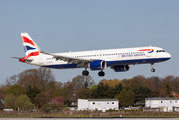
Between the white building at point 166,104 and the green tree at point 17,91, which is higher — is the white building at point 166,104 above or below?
below

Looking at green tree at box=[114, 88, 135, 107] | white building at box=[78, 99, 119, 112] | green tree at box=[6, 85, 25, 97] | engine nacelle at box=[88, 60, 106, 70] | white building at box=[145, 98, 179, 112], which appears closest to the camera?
engine nacelle at box=[88, 60, 106, 70]

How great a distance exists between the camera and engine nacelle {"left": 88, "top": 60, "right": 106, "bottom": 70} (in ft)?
183

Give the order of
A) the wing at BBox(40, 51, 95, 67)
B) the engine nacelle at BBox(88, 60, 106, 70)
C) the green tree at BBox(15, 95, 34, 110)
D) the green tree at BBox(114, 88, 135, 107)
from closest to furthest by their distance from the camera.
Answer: the engine nacelle at BBox(88, 60, 106, 70), the wing at BBox(40, 51, 95, 67), the green tree at BBox(15, 95, 34, 110), the green tree at BBox(114, 88, 135, 107)

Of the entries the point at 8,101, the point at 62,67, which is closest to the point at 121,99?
the point at 8,101

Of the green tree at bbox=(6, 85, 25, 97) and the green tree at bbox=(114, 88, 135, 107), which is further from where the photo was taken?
the green tree at bbox=(6, 85, 25, 97)

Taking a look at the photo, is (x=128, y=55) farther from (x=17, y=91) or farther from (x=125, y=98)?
(x=17, y=91)

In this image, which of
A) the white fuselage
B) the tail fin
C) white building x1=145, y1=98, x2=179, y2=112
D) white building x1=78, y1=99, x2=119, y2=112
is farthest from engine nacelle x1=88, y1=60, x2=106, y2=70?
white building x1=78, y1=99, x2=119, y2=112

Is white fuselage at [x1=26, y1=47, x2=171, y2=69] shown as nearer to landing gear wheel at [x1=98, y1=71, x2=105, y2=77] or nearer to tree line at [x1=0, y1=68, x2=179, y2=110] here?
landing gear wheel at [x1=98, y1=71, x2=105, y2=77]

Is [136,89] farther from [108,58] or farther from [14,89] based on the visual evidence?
[108,58]

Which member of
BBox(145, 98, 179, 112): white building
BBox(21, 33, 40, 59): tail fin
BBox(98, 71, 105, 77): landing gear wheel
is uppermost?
BBox(21, 33, 40, 59): tail fin

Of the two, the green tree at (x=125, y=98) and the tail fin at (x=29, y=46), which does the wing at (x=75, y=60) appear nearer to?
the tail fin at (x=29, y=46)

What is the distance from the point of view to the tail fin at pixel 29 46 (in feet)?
214

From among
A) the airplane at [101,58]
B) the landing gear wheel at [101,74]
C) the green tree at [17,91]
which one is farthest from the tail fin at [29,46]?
the green tree at [17,91]

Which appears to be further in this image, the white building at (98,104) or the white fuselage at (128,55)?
the white building at (98,104)
